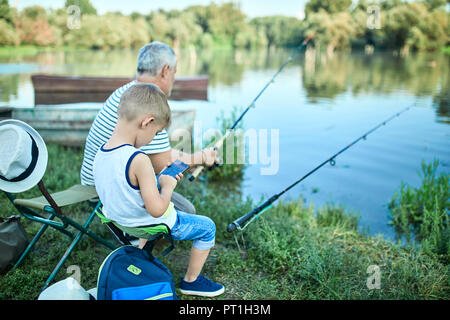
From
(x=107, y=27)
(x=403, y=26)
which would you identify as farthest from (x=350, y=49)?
(x=107, y=27)

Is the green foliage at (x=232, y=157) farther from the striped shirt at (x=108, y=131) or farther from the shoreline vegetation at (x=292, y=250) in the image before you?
the striped shirt at (x=108, y=131)

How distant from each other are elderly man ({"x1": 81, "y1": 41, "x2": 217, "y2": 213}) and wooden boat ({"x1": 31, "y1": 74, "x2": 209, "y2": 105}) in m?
12.5

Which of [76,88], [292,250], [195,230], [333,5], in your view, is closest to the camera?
[195,230]

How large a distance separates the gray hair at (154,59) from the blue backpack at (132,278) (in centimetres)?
146

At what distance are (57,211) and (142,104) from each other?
42.6 inches

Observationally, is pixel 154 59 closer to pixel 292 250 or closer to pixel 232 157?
pixel 292 250

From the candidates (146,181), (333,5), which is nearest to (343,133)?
(146,181)

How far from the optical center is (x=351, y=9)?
100062mm

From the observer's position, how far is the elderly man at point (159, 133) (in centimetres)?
299

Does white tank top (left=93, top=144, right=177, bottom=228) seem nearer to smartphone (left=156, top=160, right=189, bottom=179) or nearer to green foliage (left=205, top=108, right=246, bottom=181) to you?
smartphone (left=156, top=160, right=189, bottom=179)

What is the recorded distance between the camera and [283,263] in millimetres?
3270

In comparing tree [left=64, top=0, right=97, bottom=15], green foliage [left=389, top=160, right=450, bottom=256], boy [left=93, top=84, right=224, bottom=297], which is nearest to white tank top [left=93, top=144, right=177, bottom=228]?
boy [left=93, top=84, right=224, bottom=297]
